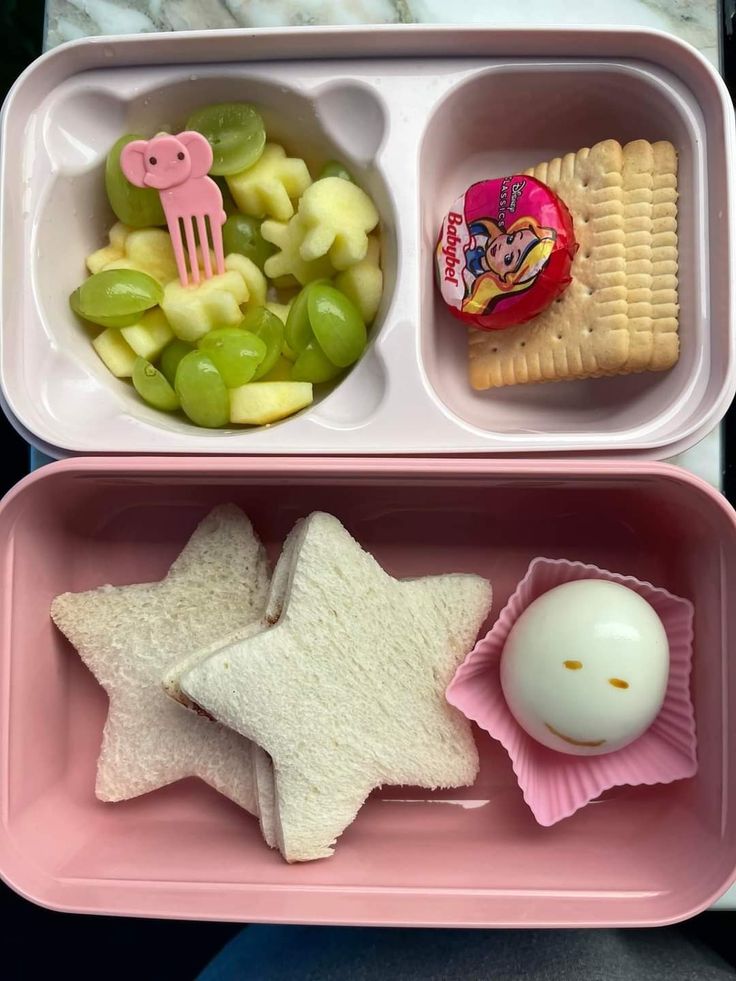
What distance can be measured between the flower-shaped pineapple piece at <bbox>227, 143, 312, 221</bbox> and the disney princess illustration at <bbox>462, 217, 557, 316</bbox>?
0.18 m

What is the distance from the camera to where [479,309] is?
783 millimetres

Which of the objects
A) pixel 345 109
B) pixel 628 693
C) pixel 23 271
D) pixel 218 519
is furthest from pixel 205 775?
pixel 345 109

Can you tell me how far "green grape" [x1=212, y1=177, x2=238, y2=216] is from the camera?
0.84 m

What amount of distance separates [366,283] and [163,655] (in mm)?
406

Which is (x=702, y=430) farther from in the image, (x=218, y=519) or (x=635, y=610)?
(x=218, y=519)

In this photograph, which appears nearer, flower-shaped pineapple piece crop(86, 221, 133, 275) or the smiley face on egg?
the smiley face on egg

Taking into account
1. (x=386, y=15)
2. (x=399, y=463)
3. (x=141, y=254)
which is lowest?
(x=399, y=463)

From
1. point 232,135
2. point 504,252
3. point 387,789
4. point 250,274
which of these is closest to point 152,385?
point 250,274

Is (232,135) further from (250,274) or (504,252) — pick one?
(504,252)

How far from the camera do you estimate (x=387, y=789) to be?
33.4 inches

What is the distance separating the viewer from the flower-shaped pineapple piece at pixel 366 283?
81 centimetres

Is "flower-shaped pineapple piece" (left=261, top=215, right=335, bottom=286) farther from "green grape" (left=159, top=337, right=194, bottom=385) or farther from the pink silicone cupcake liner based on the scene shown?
the pink silicone cupcake liner

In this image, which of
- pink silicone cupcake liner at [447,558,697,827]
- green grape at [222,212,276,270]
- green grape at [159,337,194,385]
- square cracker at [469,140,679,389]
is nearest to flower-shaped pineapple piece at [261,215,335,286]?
green grape at [222,212,276,270]

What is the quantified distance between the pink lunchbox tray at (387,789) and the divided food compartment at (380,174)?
→ 1.9 inches
